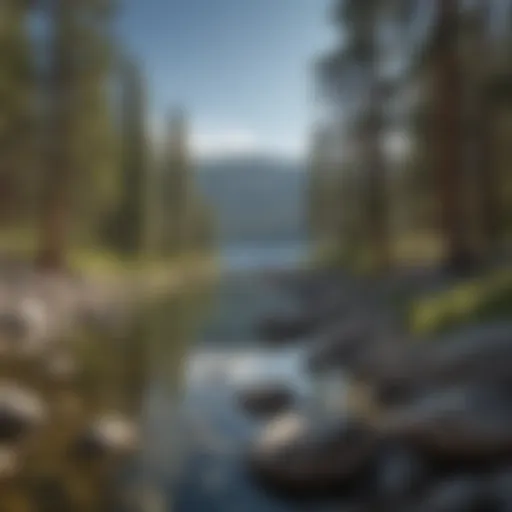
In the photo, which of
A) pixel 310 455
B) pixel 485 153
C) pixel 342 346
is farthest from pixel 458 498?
pixel 485 153

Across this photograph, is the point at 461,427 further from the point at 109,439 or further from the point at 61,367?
the point at 61,367

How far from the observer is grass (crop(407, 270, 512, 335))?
1713 mm

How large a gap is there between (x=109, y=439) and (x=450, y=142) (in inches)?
46.0

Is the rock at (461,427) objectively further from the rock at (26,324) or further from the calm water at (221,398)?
the rock at (26,324)

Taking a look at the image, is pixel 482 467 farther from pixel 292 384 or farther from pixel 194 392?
pixel 194 392

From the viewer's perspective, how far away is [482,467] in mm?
1470

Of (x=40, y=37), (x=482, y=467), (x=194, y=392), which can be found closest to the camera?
(x=482, y=467)

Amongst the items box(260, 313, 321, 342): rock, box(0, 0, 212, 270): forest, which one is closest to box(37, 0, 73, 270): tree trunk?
box(0, 0, 212, 270): forest

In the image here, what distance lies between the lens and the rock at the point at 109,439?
1.56m

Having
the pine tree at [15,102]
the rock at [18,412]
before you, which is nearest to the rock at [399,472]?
the rock at [18,412]

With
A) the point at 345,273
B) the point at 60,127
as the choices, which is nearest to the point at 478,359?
the point at 345,273

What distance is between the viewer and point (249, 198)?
1.60 metres

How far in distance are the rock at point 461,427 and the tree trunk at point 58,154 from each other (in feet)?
3.30

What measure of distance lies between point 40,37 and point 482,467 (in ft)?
5.32
